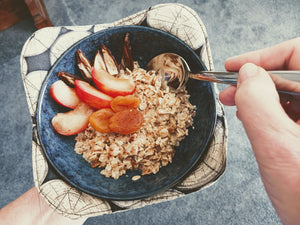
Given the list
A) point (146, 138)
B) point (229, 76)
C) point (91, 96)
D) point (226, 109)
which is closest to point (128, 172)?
point (146, 138)

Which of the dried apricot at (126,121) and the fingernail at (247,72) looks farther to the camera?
the dried apricot at (126,121)

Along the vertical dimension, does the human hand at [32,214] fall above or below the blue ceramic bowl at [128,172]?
below

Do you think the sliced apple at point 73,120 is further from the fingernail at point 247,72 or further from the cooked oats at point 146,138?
the fingernail at point 247,72

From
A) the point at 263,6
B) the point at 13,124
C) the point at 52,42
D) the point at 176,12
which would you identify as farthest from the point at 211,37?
the point at 13,124

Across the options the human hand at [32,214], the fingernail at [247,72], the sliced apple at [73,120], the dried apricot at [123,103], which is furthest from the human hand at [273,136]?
the human hand at [32,214]

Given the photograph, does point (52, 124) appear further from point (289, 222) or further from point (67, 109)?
point (289, 222)

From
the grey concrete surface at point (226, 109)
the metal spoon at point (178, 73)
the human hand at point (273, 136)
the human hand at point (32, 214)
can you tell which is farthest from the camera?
the grey concrete surface at point (226, 109)

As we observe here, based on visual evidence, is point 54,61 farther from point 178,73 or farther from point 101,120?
point 178,73
